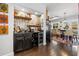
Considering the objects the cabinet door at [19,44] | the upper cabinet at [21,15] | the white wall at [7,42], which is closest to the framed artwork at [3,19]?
the white wall at [7,42]

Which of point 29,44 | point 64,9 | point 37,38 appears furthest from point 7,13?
point 37,38

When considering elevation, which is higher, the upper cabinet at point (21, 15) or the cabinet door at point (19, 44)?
the upper cabinet at point (21, 15)

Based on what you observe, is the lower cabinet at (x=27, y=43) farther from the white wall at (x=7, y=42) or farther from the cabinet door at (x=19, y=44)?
the white wall at (x=7, y=42)

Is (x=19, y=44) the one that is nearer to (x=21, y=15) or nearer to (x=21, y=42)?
(x=21, y=42)

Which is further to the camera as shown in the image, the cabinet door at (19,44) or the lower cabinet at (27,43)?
the lower cabinet at (27,43)

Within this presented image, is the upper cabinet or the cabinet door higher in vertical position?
the upper cabinet

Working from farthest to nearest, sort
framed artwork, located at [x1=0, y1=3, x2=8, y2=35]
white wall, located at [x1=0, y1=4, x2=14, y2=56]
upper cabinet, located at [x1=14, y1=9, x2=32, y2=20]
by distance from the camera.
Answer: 1. upper cabinet, located at [x1=14, y1=9, x2=32, y2=20]
2. white wall, located at [x1=0, y1=4, x2=14, y2=56]
3. framed artwork, located at [x1=0, y1=3, x2=8, y2=35]

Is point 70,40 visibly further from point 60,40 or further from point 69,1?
point 69,1

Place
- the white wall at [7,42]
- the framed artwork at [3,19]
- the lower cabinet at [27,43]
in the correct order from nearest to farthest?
the framed artwork at [3,19] → the white wall at [7,42] → the lower cabinet at [27,43]

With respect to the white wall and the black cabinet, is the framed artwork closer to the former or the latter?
the white wall

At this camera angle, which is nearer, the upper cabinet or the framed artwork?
the framed artwork

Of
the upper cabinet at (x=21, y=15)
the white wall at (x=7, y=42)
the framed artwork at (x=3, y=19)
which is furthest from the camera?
the upper cabinet at (x=21, y=15)

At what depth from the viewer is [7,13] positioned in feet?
10.6

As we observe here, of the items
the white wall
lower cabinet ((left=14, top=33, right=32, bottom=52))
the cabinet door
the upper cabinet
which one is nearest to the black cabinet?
lower cabinet ((left=14, top=33, right=32, bottom=52))
